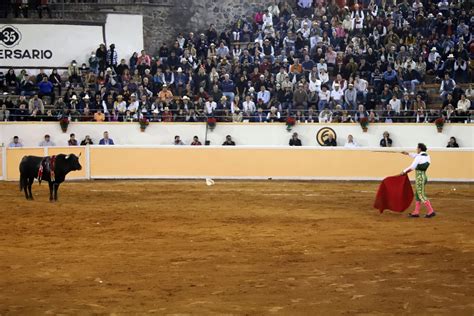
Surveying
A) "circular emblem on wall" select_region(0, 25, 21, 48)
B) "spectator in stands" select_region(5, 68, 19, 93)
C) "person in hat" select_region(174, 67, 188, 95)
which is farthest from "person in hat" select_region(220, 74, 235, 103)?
"circular emblem on wall" select_region(0, 25, 21, 48)

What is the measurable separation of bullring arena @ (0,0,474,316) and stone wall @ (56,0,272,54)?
0.23ft

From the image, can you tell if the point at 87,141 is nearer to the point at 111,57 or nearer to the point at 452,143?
the point at 111,57

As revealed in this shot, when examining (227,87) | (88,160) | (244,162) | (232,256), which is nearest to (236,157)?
(244,162)

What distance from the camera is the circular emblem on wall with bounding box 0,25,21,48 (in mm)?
33531

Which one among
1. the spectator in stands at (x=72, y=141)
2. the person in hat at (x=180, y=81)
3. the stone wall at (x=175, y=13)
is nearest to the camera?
the spectator in stands at (x=72, y=141)

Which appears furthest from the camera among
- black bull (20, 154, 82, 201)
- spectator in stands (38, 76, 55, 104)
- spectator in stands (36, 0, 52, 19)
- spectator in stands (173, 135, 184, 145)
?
spectator in stands (36, 0, 52, 19)

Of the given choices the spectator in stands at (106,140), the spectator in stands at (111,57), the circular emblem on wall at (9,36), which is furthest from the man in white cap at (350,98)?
the circular emblem on wall at (9,36)

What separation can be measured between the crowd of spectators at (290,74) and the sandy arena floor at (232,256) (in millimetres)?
6899

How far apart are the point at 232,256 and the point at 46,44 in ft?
70.5

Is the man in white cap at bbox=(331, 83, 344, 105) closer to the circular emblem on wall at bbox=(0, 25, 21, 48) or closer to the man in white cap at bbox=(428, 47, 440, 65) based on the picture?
the man in white cap at bbox=(428, 47, 440, 65)

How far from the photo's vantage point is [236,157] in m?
28.0

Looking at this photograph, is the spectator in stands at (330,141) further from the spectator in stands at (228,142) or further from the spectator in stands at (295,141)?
the spectator in stands at (228,142)

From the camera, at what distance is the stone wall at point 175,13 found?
36.1 meters

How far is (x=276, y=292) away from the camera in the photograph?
12.0m
